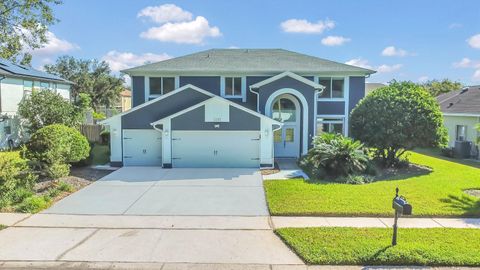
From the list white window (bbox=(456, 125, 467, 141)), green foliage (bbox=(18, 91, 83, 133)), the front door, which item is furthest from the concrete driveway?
white window (bbox=(456, 125, 467, 141))

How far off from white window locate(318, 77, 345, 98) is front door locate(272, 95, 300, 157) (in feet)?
7.14

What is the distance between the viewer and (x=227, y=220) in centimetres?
920

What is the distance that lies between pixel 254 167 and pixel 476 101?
1717 centimetres

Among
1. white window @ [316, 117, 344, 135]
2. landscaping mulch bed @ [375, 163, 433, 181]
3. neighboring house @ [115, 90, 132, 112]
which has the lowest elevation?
landscaping mulch bed @ [375, 163, 433, 181]

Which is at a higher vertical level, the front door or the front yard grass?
the front door

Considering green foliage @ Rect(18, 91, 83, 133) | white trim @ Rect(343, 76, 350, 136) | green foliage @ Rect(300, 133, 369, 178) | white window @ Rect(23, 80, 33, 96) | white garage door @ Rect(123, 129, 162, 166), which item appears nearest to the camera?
green foliage @ Rect(300, 133, 369, 178)

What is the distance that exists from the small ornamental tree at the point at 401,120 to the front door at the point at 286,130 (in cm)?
454

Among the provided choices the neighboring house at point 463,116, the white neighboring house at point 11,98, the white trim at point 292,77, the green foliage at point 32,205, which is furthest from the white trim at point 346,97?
the white neighboring house at point 11,98

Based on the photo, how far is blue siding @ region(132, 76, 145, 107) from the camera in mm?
21016

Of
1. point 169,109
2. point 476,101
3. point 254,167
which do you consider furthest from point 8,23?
point 476,101

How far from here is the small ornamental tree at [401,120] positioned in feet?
50.8

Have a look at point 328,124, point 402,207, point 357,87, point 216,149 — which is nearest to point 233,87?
point 216,149

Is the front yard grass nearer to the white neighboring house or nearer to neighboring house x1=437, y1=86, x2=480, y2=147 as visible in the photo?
neighboring house x1=437, y1=86, x2=480, y2=147

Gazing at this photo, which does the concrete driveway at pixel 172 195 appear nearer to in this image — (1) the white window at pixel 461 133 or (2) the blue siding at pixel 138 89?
(2) the blue siding at pixel 138 89
